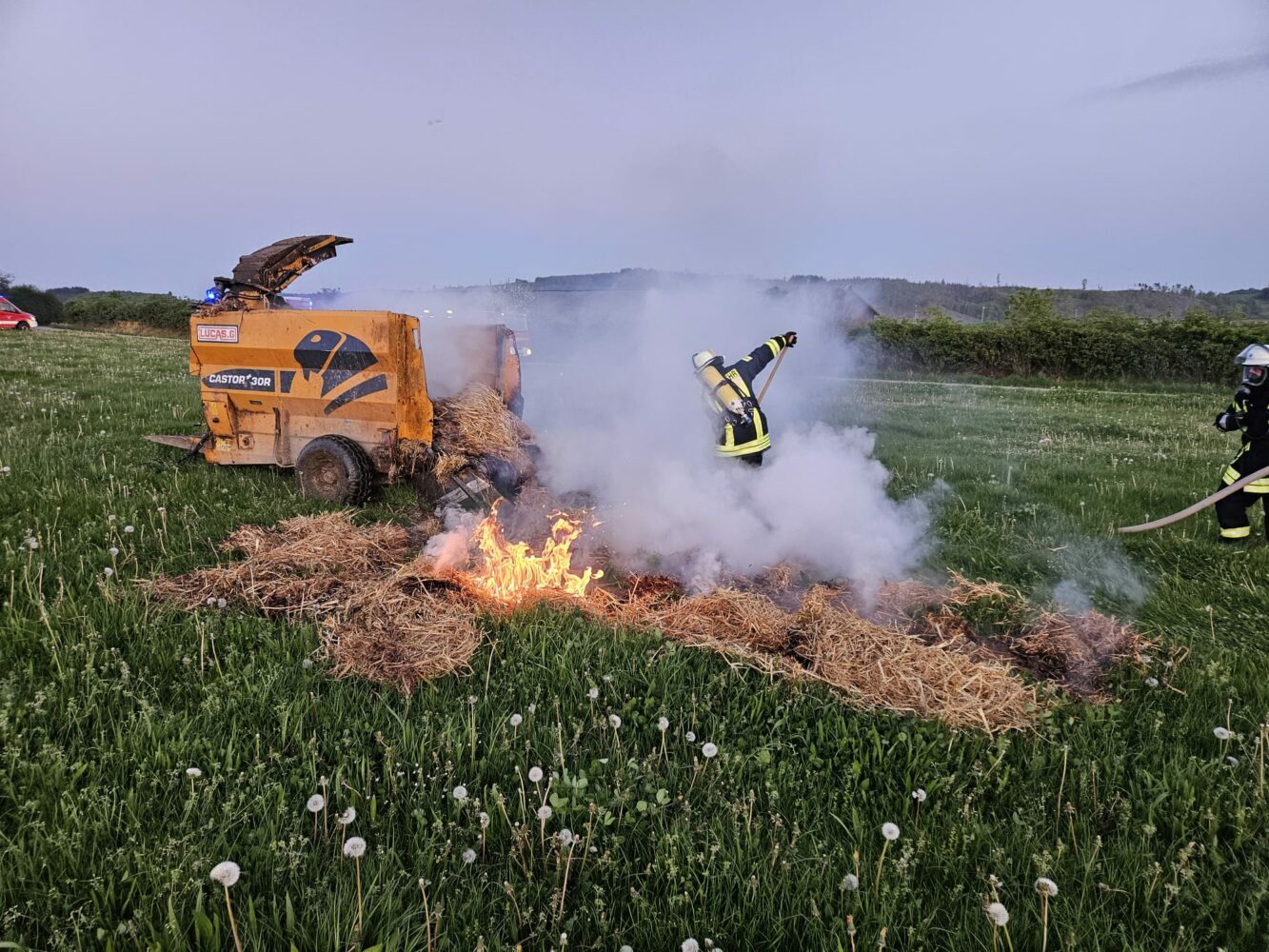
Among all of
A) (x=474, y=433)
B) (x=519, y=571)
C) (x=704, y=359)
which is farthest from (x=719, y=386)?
(x=519, y=571)

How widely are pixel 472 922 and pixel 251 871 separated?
0.78 m

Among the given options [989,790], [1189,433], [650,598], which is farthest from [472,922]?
[1189,433]

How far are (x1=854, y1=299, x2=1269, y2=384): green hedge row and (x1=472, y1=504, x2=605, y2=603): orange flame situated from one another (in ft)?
85.1

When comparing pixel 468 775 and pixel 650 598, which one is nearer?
pixel 468 775

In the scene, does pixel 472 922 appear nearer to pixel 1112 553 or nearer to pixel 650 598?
pixel 650 598

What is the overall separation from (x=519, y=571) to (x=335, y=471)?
320cm

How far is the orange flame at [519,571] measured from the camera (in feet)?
14.5

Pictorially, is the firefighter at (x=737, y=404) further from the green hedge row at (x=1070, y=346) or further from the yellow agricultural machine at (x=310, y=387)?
the green hedge row at (x=1070, y=346)

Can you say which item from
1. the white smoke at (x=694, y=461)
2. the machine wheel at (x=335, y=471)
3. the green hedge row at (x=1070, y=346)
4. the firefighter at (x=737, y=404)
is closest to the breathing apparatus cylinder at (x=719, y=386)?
the firefighter at (x=737, y=404)

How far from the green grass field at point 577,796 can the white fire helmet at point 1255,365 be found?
10.0 ft

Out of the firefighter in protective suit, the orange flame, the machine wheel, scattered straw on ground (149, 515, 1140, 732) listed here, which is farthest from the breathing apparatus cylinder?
the firefighter in protective suit

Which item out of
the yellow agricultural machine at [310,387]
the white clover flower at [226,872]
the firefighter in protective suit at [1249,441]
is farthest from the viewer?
the yellow agricultural machine at [310,387]

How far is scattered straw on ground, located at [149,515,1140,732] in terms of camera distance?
11.1 ft

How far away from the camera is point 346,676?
335 cm
